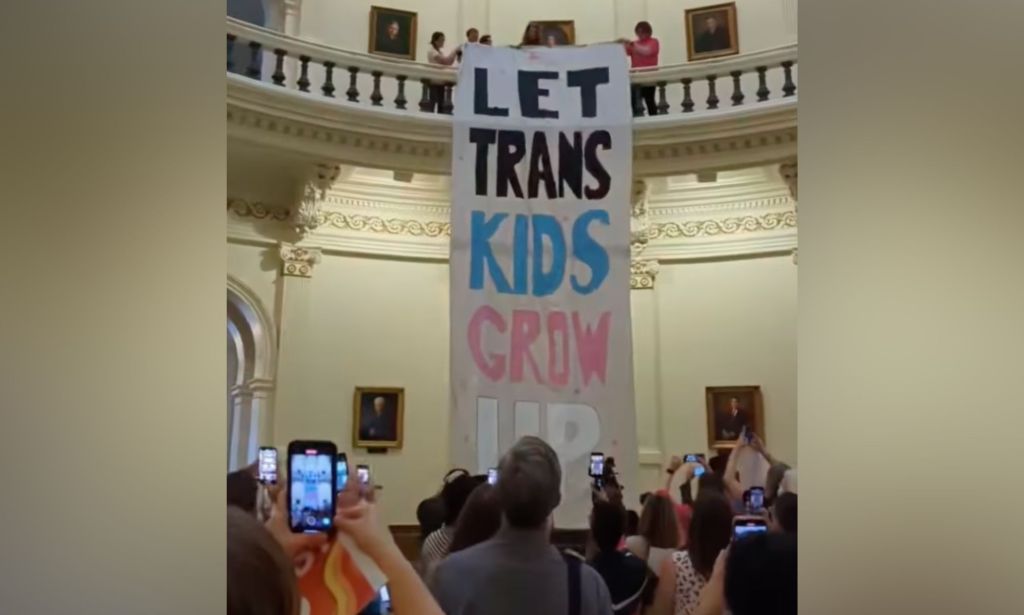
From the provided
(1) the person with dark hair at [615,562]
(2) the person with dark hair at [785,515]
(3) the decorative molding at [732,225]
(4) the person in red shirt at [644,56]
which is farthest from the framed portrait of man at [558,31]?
(2) the person with dark hair at [785,515]

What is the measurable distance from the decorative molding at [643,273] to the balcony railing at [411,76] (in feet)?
3.10

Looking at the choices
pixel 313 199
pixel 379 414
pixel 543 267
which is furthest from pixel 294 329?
pixel 543 267

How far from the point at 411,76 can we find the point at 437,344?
2167 mm

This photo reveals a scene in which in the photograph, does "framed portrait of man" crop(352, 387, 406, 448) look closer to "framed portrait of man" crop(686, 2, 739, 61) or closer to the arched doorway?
the arched doorway

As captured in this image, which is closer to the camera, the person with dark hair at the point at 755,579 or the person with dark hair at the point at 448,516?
the person with dark hair at the point at 755,579

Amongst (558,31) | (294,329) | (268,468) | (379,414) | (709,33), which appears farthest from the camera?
(709,33)

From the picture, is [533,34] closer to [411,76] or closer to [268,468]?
[411,76]

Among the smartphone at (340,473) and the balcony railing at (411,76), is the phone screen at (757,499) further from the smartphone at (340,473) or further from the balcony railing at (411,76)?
the balcony railing at (411,76)

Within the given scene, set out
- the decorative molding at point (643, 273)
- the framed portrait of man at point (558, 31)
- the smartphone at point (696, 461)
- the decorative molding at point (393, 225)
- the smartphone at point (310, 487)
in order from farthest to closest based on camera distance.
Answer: the decorative molding at point (643, 273), the decorative molding at point (393, 225), the framed portrait of man at point (558, 31), the smartphone at point (696, 461), the smartphone at point (310, 487)

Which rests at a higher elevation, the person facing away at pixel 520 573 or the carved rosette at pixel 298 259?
the carved rosette at pixel 298 259

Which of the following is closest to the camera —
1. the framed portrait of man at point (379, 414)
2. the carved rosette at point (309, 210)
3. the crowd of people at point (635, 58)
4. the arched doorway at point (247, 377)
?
the arched doorway at point (247, 377)

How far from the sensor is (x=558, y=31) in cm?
485

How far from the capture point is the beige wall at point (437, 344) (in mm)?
4152
